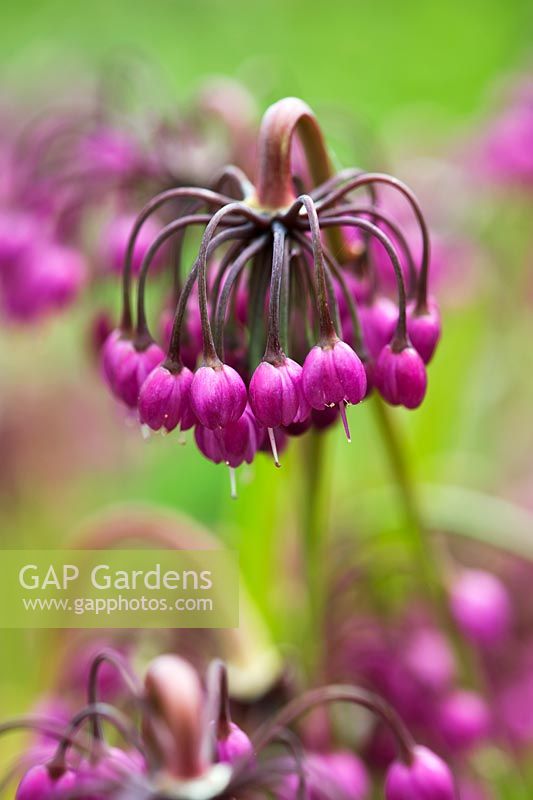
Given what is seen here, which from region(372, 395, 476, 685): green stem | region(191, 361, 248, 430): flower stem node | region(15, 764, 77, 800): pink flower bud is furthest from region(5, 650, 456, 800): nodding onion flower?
region(372, 395, 476, 685): green stem

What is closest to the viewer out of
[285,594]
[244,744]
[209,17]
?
[244,744]

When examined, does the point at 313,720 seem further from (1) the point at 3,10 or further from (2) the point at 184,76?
(1) the point at 3,10

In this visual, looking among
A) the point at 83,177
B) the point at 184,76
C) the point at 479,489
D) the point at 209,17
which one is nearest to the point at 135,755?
the point at 83,177

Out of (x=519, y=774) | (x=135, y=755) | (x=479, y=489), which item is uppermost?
(x=135, y=755)

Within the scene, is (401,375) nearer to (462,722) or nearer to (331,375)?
(331,375)

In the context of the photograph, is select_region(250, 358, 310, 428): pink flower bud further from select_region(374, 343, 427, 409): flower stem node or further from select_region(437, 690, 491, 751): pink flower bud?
select_region(437, 690, 491, 751): pink flower bud

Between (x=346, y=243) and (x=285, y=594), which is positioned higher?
(x=346, y=243)

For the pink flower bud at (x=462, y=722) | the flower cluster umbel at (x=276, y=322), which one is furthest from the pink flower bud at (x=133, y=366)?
the pink flower bud at (x=462, y=722)

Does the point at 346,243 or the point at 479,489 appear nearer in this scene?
the point at 346,243
